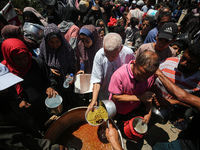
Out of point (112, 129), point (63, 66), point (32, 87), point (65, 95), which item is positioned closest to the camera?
point (112, 129)

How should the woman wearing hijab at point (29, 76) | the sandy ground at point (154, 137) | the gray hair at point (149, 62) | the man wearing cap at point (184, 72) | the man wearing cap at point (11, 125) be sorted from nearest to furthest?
1. the man wearing cap at point (11, 125)
2. the gray hair at point (149, 62)
3. the man wearing cap at point (184, 72)
4. the woman wearing hijab at point (29, 76)
5. the sandy ground at point (154, 137)

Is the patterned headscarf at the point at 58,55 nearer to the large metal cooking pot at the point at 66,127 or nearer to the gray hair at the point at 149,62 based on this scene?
the large metal cooking pot at the point at 66,127

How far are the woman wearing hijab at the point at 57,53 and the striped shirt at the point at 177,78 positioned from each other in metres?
2.11

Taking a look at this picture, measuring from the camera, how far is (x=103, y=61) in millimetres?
1962

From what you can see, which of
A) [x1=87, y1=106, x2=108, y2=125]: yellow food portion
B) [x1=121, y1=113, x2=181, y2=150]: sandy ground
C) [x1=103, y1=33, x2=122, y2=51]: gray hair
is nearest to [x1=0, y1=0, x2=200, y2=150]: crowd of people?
[x1=103, y1=33, x2=122, y2=51]: gray hair

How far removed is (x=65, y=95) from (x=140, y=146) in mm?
2328

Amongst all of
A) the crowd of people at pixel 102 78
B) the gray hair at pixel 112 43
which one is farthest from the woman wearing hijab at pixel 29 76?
the gray hair at pixel 112 43

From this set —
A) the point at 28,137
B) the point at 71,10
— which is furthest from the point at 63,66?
the point at 71,10

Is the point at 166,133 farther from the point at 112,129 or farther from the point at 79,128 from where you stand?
the point at 79,128

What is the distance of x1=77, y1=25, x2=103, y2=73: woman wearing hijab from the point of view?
246 centimetres

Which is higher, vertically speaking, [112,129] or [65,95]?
[112,129]

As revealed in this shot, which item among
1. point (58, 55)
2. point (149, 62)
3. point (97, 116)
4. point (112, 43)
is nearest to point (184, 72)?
point (149, 62)

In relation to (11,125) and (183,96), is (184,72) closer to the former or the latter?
(183,96)

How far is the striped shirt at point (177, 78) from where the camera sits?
1.60 metres
